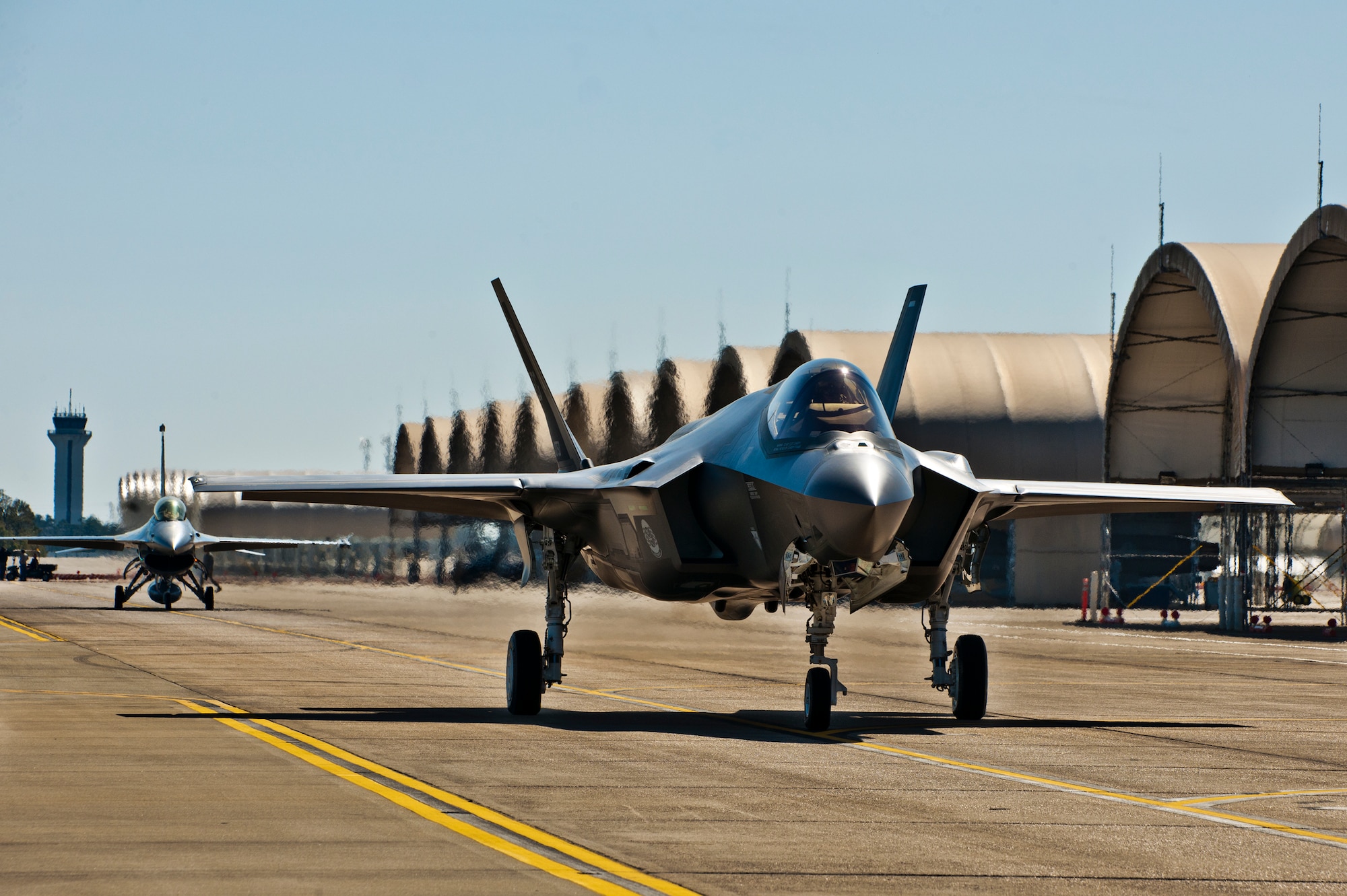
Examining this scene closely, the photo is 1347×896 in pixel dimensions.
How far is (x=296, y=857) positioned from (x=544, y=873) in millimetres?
1223

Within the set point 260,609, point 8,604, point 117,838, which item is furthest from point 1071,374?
point 117,838

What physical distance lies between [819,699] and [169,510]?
33.8 meters

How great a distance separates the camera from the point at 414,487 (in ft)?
50.8

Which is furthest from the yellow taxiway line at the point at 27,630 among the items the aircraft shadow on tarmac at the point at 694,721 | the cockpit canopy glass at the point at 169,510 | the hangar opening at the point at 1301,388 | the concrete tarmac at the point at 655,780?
the hangar opening at the point at 1301,388

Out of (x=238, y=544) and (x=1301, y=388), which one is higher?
(x=1301, y=388)

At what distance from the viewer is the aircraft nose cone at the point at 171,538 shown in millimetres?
42750

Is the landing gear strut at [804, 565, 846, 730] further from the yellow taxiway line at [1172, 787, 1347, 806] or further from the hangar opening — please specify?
the hangar opening

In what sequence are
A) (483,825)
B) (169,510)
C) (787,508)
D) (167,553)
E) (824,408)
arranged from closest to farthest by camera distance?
(483,825), (787,508), (824,408), (167,553), (169,510)

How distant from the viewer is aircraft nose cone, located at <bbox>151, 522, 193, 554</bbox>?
1683 inches

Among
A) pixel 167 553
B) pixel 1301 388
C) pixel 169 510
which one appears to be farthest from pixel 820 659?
pixel 169 510

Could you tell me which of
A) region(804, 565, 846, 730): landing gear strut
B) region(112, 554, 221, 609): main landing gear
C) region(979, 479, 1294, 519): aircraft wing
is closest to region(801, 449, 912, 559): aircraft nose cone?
region(804, 565, 846, 730): landing gear strut

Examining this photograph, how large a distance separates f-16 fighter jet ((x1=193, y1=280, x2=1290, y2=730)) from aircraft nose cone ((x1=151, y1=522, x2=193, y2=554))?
27.4 metres

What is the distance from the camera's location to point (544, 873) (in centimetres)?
696

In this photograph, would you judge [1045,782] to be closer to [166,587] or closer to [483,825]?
[483,825]
